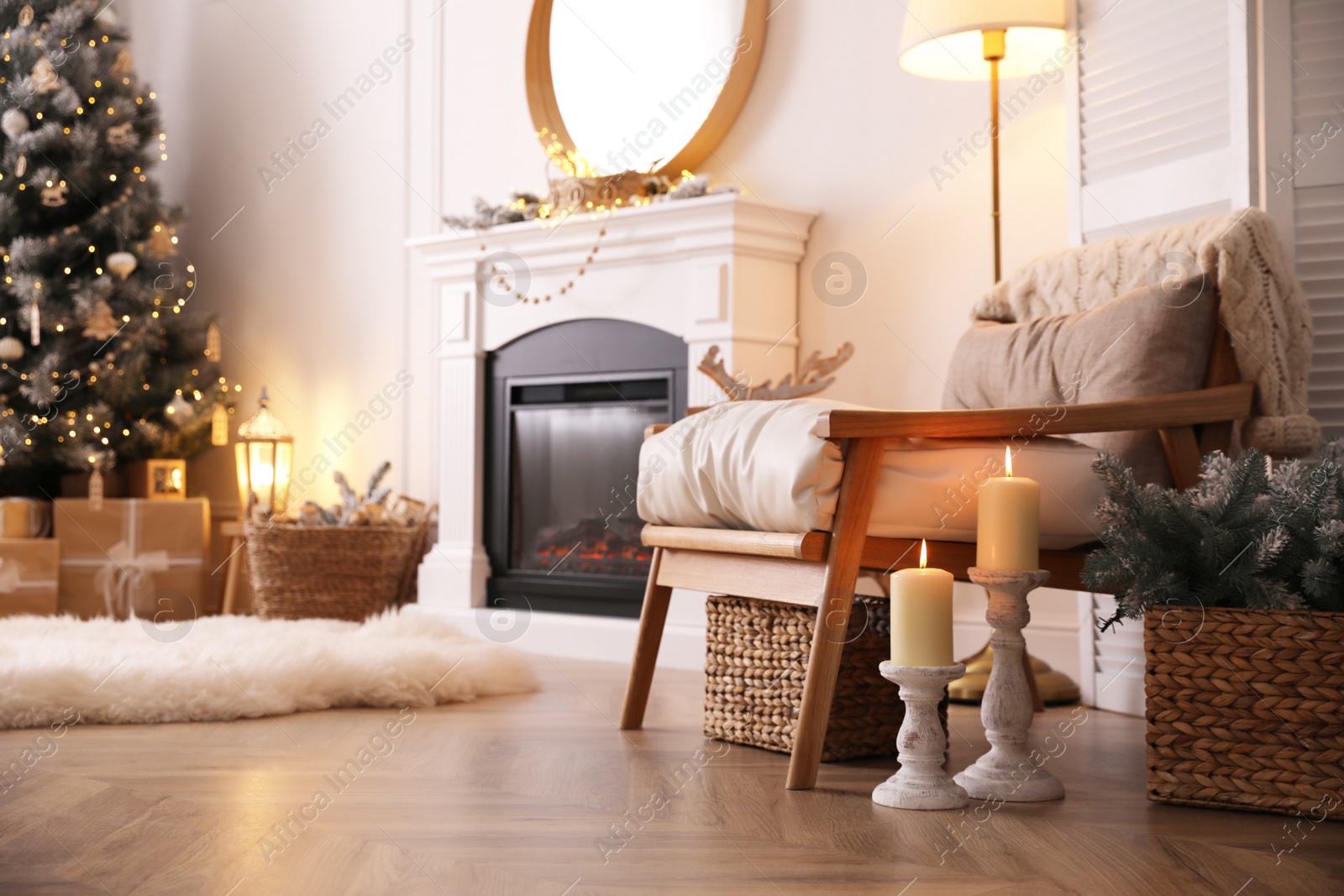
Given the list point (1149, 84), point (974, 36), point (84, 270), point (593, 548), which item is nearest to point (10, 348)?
point (84, 270)

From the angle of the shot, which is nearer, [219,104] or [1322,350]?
[1322,350]

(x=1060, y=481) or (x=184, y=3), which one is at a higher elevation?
(x=184, y=3)

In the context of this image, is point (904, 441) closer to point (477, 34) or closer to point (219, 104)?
point (477, 34)

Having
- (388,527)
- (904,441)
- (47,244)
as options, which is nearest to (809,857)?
(904,441)

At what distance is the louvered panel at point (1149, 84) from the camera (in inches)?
91.2

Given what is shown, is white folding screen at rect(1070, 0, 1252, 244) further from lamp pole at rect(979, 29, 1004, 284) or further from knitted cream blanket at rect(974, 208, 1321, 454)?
knitted cream blanket at rect(974, 208, 1321, 454)

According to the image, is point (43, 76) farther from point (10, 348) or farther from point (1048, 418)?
point (1048, 418)

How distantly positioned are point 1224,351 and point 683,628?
62.1 inches

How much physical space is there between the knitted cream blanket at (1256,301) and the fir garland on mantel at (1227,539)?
0.70 feet

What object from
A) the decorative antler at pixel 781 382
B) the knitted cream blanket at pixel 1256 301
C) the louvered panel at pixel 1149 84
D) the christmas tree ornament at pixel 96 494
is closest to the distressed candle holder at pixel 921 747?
the knitted cream blanket at pixel 1256 301

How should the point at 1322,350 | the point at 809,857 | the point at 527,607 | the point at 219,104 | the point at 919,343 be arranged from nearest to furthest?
the point at 809,857
the point at 1322,350
the point at 919,343
the point at 527,607
the point at 219,104

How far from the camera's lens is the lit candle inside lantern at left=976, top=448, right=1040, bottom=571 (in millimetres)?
1617

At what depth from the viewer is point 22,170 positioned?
4.17m

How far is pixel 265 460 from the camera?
417 centimetres
